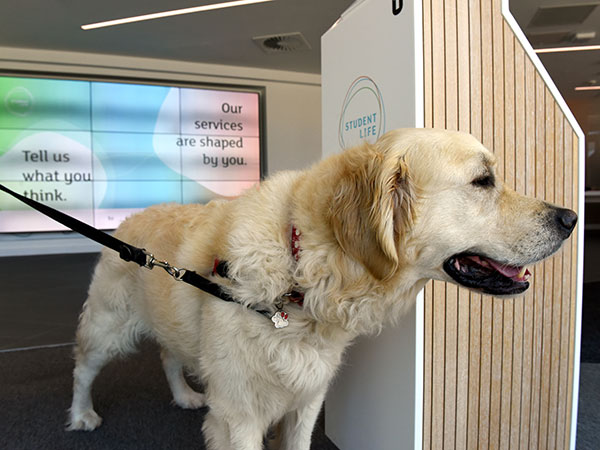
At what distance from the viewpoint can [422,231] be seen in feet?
3.83

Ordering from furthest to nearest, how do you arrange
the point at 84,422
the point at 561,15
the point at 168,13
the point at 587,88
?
the point at 587,88 < the point at 168,13 < the point at 561,15 < the point at 84,422

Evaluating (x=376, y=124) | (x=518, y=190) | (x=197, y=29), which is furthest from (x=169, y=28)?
(x=518, y=190)

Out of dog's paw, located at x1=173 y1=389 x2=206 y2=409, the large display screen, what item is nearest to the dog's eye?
dog's paw, located at x1=173 y1=389 x2=206 y2=409

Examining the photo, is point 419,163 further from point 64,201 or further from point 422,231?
point 64,201

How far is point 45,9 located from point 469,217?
21.9 feet

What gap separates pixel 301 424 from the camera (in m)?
1.57

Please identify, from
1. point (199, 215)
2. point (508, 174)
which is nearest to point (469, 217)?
point (508, 174)

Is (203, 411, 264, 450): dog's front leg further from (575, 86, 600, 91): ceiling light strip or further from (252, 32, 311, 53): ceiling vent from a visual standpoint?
(575, 86, 600, 91): ceiling light strip

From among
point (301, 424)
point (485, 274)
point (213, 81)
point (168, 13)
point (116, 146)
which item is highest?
point (168, 13)

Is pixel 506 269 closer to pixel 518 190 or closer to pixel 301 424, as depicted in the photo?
pixel 518 190

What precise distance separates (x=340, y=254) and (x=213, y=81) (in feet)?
26.0

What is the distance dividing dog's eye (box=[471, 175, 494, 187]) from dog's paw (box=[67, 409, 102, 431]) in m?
2.12

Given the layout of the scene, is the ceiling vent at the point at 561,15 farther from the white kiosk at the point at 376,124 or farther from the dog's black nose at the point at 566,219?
the dog's black nose at the point at 566,219

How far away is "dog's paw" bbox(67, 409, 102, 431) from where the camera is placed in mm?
2127
